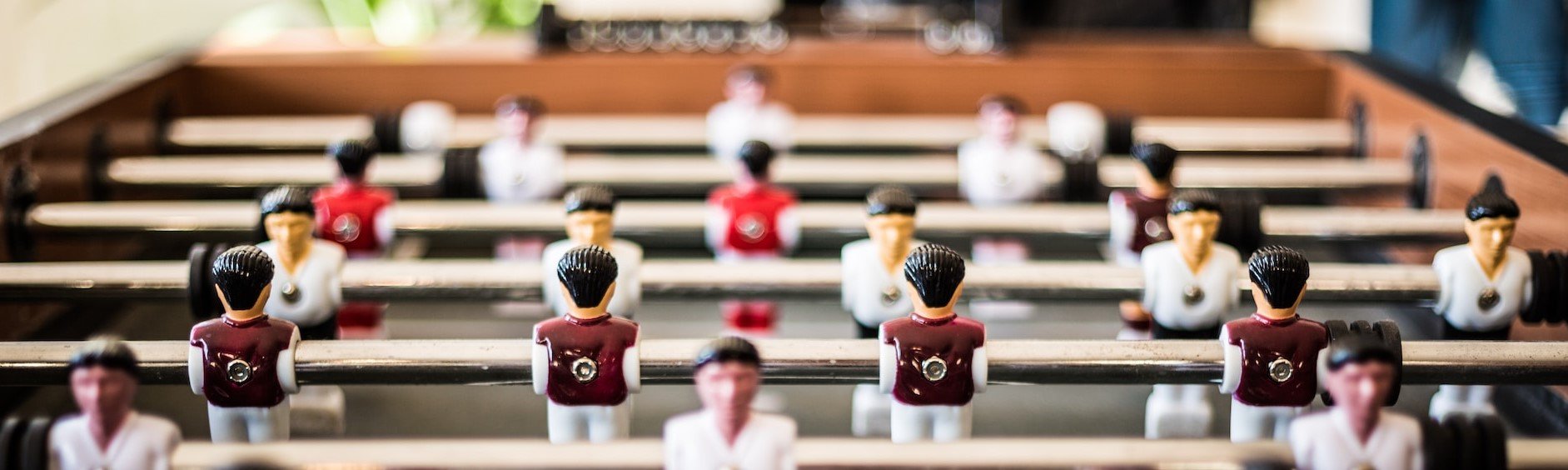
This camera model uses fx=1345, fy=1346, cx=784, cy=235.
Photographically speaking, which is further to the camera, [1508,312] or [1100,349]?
[1508,312]

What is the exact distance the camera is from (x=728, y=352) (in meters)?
1.08

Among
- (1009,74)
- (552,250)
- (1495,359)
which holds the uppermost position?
(1009,74)

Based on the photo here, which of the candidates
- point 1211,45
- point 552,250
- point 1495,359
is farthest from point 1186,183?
point 552,250

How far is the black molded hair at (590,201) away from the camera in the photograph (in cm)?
154

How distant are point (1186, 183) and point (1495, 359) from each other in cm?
103

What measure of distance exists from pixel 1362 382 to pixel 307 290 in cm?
109

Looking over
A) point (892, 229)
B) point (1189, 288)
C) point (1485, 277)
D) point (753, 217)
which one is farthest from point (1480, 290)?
point (753, 217)

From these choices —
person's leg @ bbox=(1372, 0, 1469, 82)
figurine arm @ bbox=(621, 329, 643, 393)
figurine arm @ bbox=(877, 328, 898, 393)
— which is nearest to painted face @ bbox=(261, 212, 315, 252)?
figurine arm @ bbox=(621, 329, 643, 393)

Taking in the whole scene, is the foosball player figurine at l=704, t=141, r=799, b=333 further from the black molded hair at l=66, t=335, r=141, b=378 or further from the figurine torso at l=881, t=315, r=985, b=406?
the black molded hair at l=66, t=335, r=141, b=378

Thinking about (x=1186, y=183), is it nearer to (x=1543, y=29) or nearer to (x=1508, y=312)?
(x=1508, y=312)

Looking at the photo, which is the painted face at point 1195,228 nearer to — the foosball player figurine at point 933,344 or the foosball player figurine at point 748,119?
the foosball player figurine at point 933,344

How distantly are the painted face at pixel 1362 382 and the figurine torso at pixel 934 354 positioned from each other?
0.32m

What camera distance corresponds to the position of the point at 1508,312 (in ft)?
4.92

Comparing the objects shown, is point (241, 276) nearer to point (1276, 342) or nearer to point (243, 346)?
point (243, 346)
